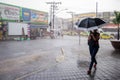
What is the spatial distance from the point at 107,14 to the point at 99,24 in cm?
6602

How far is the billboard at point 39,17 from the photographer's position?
3948cm

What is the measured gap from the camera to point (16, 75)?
7000 mm

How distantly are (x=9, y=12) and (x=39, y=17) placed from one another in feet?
34.3

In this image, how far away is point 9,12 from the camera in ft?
106

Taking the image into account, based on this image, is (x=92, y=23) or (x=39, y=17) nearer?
(x=92, y=23)

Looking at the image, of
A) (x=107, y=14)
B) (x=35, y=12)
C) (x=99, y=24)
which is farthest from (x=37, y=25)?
(x=107, y=14)

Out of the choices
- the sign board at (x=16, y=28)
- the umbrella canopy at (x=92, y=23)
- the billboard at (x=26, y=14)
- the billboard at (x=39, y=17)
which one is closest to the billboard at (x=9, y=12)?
the billboard at (x=26, y=14)

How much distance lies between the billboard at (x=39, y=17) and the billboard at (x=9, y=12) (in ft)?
17.1

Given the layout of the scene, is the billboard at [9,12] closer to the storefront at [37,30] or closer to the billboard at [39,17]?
the storefront at [37,30]

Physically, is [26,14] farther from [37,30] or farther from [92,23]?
[92,23]

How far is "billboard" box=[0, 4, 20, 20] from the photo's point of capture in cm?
3091

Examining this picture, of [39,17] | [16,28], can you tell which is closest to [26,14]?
[39,17]

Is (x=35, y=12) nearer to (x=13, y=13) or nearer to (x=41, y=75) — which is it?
(x=13, y=13)

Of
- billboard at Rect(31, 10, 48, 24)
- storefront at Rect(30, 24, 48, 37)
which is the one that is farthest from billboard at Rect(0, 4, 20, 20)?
billboard at Rect(31, 10, 48, 24)
